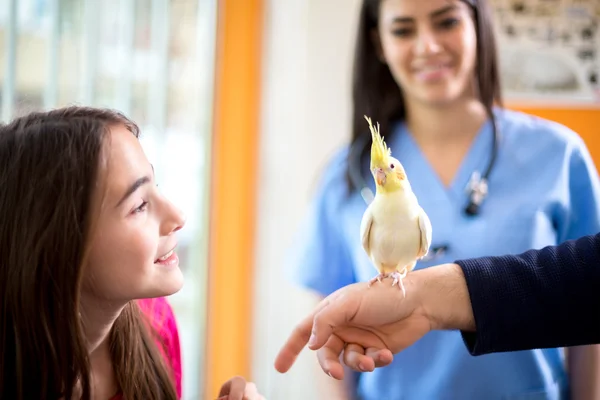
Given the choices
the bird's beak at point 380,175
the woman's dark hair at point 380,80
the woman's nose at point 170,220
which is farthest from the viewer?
the woman's dark hair at point 380,80

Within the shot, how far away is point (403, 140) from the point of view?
26.9 inches

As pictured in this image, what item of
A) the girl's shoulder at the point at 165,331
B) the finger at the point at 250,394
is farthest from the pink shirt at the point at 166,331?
the finger at the point at 250,394

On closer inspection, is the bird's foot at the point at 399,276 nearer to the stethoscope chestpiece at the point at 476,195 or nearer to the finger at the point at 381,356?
the finger at the point at 381,356

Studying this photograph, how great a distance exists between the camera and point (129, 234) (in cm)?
53

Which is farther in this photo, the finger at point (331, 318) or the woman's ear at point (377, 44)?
the woman's ear at point (377, 44)

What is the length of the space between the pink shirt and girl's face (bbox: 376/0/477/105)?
386 millimetres

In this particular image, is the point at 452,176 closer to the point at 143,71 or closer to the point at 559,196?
the point at 559,196

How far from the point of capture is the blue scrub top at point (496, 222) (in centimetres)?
62

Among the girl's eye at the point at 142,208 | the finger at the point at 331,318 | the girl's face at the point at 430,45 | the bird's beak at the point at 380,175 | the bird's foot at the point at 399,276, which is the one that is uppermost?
the girl's face at the point at 430,45

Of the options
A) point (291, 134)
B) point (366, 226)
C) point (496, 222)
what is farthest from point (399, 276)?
point (291, 134)

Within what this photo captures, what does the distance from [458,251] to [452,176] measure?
8 centimetres

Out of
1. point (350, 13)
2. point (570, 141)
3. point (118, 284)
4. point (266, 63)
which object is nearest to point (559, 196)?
point (570, 141)

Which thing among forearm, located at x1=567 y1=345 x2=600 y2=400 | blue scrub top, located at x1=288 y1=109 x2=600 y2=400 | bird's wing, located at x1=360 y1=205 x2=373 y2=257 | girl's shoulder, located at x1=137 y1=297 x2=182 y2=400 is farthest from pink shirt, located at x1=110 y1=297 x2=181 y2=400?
forearm, located at x1=567 y1=345 x2=600 y2=400

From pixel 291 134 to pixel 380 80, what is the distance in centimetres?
53
